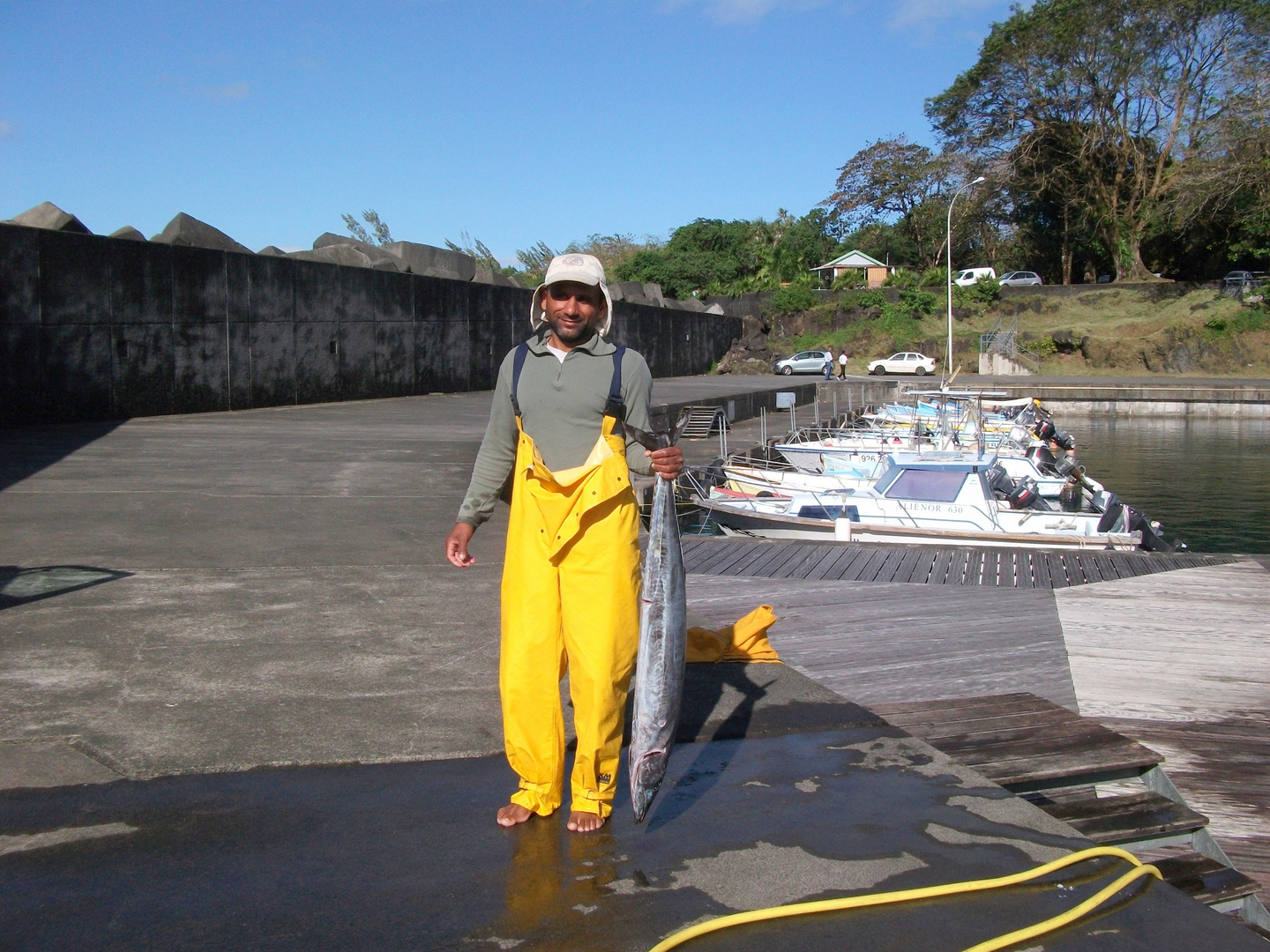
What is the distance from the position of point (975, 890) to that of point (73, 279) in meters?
15.0

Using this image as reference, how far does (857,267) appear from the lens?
76.3 m

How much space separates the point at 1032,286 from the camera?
194 ft

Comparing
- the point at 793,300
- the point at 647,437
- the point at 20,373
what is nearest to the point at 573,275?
the point at 647,437

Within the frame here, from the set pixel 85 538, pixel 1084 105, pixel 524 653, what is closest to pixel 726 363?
pixel 1084 105

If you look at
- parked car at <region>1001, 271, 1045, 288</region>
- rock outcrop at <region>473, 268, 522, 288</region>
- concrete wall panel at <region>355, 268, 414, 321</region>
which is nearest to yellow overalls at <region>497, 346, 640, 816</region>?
concrete wall panel at <region>355, 268, 414, 321</region>

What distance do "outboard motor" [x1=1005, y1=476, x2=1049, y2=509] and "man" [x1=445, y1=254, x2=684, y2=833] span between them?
1525cm

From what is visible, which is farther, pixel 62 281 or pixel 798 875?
pixel 62 281

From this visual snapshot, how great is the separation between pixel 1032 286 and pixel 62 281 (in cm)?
5279

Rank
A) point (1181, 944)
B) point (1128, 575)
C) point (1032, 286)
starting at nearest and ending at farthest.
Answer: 1. point (1181, 944)
2. point (1128, 575)
3. point (1032, 286)

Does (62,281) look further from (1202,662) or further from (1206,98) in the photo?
(1206,98)

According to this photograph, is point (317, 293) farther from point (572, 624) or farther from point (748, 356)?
point (748, 356)

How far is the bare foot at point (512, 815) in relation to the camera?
364 cm

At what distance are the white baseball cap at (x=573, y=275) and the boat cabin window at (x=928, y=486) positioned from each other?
14522mm

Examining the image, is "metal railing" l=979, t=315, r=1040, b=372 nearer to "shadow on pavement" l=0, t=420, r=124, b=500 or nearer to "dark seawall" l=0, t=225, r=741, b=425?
"dark seawall" l=0, t=225, r=741, b=425
